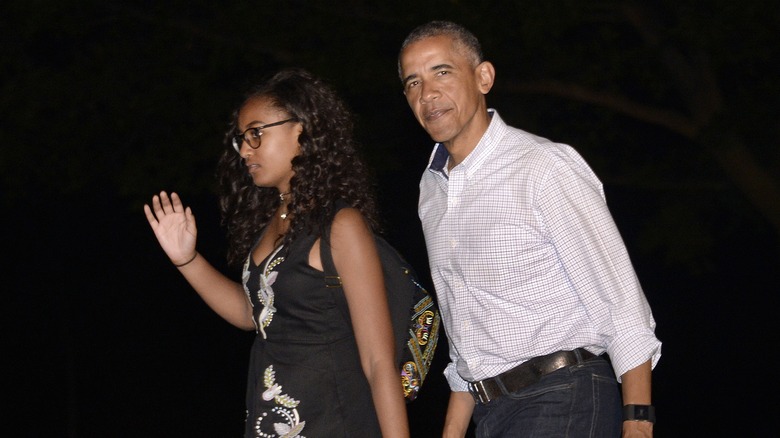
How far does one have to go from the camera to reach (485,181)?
9.59 feet

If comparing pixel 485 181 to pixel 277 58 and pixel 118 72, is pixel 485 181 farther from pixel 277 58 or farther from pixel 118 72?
pixel 118 72

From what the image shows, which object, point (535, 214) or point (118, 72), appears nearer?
point (535, 214)

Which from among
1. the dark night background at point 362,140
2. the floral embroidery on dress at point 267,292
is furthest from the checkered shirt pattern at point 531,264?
the dark night background at point 362,140

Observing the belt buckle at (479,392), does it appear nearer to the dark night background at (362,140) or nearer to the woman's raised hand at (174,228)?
the woman's raised hand at (174,228)

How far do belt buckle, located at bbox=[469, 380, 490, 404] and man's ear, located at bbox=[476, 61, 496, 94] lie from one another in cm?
83

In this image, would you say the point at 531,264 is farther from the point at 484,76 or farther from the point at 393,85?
the point at 393,85

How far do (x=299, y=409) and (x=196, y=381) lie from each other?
9.54 meters

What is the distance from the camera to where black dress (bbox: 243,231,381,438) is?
291 centimetres

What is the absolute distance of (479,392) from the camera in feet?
9.66

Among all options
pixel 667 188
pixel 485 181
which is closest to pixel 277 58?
pixel 667 188

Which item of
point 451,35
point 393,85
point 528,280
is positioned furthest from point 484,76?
point 393,85

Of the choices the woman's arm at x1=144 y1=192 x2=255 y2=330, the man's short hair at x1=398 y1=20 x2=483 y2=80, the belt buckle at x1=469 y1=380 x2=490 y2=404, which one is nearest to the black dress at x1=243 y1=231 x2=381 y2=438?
the belt buckle at x1=469 y1=380 x2=490 y2=404

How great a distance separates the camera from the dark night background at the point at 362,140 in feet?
28.9

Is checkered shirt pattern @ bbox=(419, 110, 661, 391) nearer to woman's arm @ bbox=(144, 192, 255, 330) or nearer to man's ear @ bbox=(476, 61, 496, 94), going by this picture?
man's ear @ bbox=(476, 61, 496, 94)
